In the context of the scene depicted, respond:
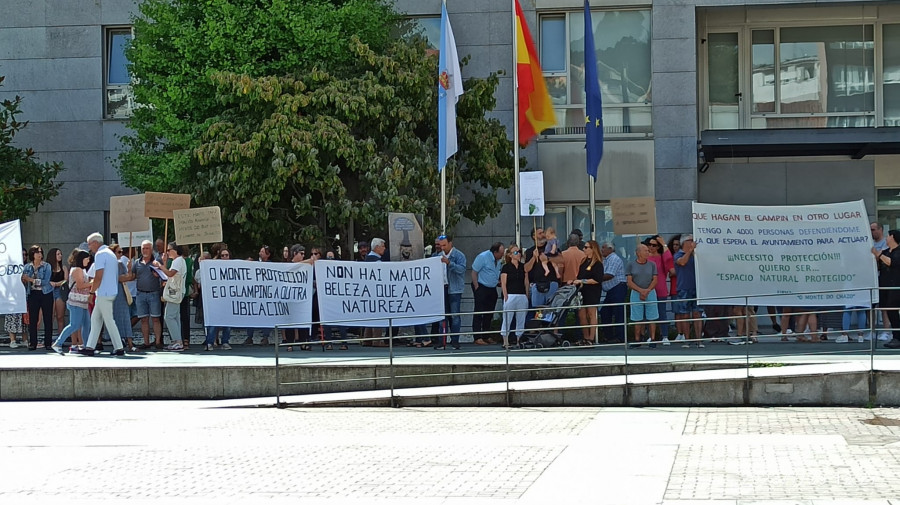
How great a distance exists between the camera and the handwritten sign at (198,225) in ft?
64.3

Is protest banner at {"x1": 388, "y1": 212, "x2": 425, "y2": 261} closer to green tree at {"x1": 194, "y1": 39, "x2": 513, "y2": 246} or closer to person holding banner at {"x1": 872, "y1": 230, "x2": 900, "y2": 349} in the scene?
green tree at {"x1": 194, "y1": 39, "x2": 513, "y2": 246}

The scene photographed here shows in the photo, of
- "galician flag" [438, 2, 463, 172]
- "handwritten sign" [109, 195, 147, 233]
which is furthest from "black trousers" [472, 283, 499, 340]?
"handwritten sign" [109, 195, 147, 233]

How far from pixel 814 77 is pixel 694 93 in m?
2.89

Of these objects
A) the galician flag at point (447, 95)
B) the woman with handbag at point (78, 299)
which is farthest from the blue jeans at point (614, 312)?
the woman with handbag at point (78, 299)

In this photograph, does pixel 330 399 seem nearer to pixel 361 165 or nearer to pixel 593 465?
pixel 593 465

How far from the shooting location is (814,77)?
26.3 meters

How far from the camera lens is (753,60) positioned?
86.7 feet

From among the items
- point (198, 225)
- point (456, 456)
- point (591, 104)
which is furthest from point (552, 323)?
point (456, 456)

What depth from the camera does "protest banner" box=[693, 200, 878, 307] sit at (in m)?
18.4

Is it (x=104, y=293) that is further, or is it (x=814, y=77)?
(x=814, y=77)

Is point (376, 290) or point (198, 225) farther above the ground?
point (198, 225)

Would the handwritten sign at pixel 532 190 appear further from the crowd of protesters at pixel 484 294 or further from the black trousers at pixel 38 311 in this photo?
the black trousers at pixel 38 311

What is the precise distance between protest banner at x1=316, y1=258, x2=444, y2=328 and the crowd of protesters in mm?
370

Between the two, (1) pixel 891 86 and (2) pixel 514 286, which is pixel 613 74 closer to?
(1) pixel 891 86
